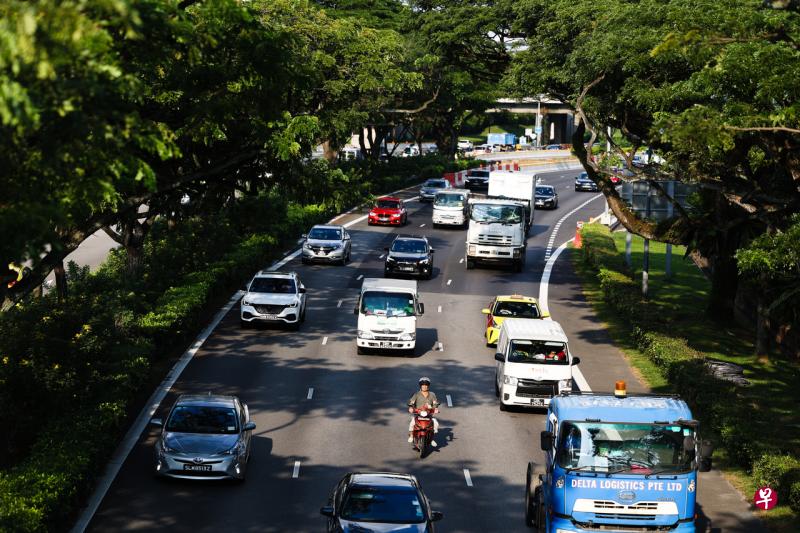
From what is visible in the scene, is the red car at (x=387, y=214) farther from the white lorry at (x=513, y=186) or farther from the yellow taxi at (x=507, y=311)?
the yellow taxi at (x=507, y=311)

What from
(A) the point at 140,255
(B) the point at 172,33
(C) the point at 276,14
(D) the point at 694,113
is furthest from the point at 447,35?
(B) the point at 172,33

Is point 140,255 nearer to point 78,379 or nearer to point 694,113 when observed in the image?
point 78,379

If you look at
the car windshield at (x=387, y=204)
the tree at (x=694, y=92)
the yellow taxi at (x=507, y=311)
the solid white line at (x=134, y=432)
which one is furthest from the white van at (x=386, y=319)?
the car windshield at (x=387, y=204)

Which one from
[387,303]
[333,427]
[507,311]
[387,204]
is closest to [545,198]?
[387,204]

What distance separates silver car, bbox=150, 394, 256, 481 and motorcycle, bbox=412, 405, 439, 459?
3793mm

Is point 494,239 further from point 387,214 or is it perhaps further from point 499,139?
point 499,139

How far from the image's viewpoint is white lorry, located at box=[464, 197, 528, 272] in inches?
1951

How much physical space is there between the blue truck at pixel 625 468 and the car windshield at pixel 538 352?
1123 centimetres

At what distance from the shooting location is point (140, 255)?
129 ft

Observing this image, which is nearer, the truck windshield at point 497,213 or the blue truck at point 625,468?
the blue truck at point 625,468

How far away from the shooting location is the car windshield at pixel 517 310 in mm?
35688

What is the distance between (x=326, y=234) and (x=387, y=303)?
57.2 feet
